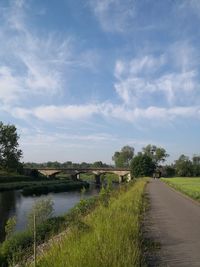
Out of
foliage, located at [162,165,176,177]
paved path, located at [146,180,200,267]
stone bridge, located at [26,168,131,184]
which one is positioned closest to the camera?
paved path, located at [146,180,200,267]

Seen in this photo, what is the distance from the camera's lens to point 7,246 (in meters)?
14.3

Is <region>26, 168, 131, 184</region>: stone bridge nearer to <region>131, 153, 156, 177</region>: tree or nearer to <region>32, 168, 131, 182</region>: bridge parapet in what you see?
<region>32, 168, 131, 182</region>: bridge parapet

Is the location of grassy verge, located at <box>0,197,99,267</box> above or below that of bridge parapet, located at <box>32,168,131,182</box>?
below

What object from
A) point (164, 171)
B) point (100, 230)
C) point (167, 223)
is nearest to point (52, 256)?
point (100, 230)

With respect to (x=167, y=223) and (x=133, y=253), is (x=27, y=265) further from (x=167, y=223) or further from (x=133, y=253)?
(x=167, y=223)

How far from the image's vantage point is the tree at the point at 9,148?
4188 inches

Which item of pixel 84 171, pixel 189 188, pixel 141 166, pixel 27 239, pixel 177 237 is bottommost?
pixel 27 239

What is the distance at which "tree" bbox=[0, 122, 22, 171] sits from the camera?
106375 millimetres

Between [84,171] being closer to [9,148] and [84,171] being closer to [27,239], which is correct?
[9,148]

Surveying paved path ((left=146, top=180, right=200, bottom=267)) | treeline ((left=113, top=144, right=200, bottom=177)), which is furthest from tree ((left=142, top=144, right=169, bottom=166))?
paved path ((left=146, top=180, right=200, bottom=267))

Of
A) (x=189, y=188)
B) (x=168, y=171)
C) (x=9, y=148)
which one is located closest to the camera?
(x=189, y=188)

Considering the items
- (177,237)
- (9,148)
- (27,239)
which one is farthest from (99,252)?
(9,148)

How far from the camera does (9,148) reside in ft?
358

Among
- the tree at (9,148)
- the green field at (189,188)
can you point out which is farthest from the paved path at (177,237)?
the tree at (9,148)
